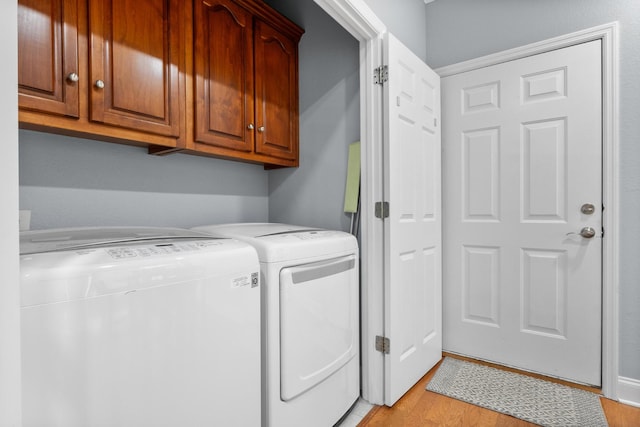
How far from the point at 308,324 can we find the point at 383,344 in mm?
570

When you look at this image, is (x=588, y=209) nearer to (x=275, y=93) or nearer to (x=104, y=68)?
(x=275, y=93)

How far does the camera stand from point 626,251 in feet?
5.82

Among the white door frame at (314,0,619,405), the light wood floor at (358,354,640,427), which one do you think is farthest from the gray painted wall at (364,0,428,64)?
the light wood floor at (358,354,640,427)

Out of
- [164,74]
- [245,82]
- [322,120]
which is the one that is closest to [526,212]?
[322,120]

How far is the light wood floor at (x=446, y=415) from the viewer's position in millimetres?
1607

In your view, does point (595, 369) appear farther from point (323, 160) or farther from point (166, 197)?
point (166, 197)

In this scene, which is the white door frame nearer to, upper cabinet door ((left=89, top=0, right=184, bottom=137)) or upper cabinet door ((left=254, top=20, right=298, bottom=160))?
upper cabinet door ((left=254, top=20, right=298, bottom=160))

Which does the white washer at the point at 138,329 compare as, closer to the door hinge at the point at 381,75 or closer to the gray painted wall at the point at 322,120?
the gray painted wall at the point at 322,120

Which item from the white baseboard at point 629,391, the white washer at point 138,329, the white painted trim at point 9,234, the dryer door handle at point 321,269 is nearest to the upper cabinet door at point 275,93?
the dryer door handle at point 321,269

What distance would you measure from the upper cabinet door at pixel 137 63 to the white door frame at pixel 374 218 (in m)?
0.93

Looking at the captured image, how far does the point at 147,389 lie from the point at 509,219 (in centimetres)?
212

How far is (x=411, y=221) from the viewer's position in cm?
190

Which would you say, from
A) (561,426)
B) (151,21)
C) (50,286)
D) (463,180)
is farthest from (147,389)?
(463,180)

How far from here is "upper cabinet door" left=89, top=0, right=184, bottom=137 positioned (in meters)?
1.25
